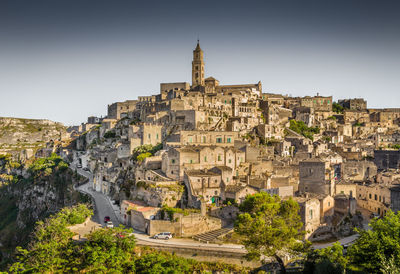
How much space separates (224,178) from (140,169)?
40.4ft

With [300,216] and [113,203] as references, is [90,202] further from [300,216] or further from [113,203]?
[300,216]

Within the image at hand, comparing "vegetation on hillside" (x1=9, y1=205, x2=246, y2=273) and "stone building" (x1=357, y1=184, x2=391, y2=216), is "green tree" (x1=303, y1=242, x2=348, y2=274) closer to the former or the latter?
"vegetation on hillside" (x1=9, y1=205, x2=246, y2=273)

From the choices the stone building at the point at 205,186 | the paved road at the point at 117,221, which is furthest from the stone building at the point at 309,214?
the stone building at the point at 205,186

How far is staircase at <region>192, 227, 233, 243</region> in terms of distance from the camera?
119ft

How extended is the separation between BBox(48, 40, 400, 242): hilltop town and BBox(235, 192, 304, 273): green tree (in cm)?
323

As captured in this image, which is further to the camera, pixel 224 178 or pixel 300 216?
pixel 224 178

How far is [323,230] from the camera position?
38.1 metres

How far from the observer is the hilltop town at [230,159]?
4000 centimetres

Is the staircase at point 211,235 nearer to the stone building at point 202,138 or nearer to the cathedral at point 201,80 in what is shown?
the stone building at point 202,138

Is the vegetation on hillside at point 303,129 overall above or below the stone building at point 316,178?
above

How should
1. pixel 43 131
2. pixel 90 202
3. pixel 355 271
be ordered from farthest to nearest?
1. pixel 43 131
2. pixel 90 202
3. pixel 355 271

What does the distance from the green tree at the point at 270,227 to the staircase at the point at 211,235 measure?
3.28 m

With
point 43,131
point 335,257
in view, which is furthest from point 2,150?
point 335,257

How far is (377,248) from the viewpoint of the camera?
2597cm
